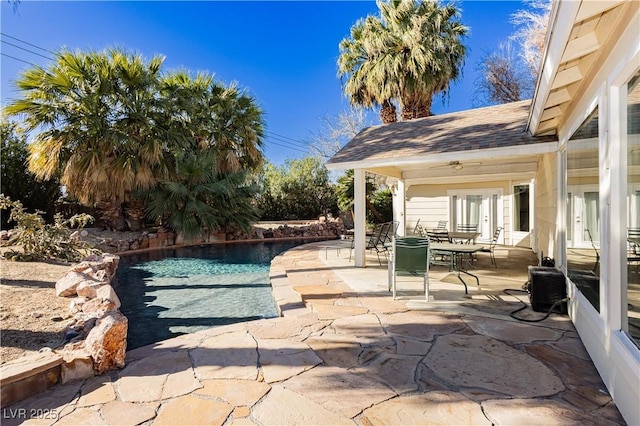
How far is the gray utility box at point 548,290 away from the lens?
14.6 ft

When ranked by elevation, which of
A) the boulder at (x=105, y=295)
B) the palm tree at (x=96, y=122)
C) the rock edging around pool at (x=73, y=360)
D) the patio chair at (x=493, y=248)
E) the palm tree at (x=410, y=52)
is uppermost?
the palm tree at (x=410, y=52)

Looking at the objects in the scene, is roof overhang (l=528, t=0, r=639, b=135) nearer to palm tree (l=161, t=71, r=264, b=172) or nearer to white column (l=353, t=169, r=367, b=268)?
white column (l=353, t=169, r=367, b=268)

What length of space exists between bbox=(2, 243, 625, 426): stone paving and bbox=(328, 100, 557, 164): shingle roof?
3.39 m

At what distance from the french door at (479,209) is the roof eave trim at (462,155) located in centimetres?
625

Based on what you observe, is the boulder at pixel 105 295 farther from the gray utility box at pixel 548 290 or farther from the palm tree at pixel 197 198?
the palm tree at pixel 197 198

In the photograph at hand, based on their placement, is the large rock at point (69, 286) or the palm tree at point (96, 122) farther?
the palm tree at point (96, 122)

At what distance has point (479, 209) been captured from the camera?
12016mm

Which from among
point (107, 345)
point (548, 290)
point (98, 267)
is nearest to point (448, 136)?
point (548, 290)

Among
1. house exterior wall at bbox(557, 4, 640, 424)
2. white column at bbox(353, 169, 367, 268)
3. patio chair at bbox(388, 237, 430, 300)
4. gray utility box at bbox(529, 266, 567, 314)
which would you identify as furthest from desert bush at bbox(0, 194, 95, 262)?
house exterior wall at bbox(557, 4, 640, 424)

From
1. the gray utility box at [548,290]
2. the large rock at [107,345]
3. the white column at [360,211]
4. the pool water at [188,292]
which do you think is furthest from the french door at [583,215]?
the large rock at [107,345]

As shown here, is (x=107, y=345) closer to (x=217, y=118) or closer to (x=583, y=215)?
(x=583, y=215)

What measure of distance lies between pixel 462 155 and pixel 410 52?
9.89m

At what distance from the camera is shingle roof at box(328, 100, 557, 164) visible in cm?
633

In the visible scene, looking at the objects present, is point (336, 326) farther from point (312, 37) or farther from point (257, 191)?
point (312, 37)
